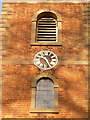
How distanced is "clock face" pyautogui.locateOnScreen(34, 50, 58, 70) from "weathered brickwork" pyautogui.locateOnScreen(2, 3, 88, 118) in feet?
0.60

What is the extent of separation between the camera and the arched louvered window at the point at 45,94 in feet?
44.6

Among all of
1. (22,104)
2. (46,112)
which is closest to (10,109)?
(22,104)

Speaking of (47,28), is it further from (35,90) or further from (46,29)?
(35,90)

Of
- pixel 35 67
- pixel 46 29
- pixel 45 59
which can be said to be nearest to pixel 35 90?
pixel 35 67

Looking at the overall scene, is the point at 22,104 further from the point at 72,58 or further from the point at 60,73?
the point at 72,58

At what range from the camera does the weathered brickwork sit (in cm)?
1344

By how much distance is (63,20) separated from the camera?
15.7 m

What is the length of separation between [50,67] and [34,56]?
2.98ft

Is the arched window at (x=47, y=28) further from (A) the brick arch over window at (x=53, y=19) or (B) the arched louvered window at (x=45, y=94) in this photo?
(B) the arched louvered window at (x=45, y=94)

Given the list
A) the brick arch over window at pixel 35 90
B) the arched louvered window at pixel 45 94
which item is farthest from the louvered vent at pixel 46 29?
the arched louvered window at pixel 45 94

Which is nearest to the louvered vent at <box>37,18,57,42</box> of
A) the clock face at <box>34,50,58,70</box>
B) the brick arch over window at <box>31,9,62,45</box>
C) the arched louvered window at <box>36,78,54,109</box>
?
the brick arch over window at <box>31,9,62,45</box>

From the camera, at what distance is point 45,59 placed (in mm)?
14477

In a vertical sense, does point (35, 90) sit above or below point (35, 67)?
below

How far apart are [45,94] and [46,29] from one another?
3448 millimetres
